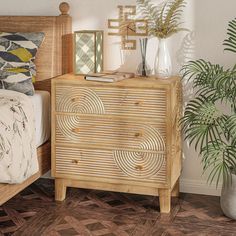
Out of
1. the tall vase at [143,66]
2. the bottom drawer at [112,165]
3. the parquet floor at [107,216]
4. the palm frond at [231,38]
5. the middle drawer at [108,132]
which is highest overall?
the palm frond at [231,38]

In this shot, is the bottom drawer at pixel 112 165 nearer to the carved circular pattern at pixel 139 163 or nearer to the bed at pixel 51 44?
the carved circular pattern at pixel 139 163

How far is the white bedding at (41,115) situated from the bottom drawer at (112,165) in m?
0.14

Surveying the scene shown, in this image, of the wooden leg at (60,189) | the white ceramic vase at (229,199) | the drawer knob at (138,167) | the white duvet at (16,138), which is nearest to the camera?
the white duvet at (16,138)

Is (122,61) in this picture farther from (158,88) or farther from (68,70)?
(158,88)

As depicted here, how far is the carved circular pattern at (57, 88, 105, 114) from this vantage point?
348cm

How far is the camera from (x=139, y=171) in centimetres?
347

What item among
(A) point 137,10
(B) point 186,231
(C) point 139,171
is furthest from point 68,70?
(B) point 186,231

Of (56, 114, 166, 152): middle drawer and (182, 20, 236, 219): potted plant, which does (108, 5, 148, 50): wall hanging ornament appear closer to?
(182, 20, 236, 219): potted plant

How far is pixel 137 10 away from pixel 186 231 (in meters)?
1.49

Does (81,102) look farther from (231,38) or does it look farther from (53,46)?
(231,38)

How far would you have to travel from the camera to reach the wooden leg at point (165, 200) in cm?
346

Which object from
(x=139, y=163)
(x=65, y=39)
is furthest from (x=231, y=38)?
(x=65, y=39)

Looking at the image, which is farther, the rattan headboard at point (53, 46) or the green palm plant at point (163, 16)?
the rattan headboard at point (53, 46)

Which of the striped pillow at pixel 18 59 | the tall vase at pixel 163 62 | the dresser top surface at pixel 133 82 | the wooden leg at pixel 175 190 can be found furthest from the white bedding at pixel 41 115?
the wooden leg at pixel 175 190
